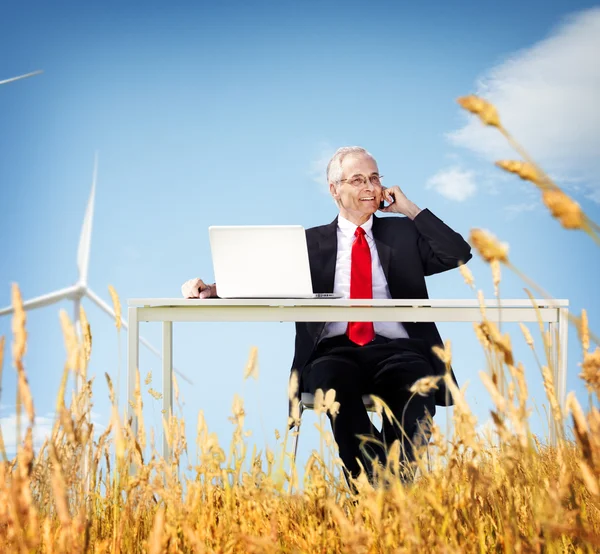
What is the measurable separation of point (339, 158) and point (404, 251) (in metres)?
0.71

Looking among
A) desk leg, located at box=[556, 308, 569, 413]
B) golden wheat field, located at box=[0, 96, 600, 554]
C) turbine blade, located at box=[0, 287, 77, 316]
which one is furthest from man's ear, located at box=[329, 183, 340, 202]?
turbine blade, located at box=[0, 287, 77, 316]

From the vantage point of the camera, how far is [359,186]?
14.4 feet

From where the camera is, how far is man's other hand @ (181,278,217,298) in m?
3.44

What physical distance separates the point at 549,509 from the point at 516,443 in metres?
0.14

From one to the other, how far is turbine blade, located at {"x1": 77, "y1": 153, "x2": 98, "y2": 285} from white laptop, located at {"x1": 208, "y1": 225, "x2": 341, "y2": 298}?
420 centimetres

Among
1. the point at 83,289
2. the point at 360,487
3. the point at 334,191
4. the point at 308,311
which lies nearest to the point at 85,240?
the point at 83,289

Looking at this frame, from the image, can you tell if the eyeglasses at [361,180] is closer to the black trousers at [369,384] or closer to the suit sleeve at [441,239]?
the suit sleeve at [441,239]

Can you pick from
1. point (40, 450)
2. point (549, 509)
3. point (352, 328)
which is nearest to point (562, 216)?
point (549, 509)

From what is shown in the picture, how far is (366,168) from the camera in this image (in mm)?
4387

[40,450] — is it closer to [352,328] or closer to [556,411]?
[556,411]

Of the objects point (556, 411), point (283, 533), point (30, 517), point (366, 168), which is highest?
point (366, 168)

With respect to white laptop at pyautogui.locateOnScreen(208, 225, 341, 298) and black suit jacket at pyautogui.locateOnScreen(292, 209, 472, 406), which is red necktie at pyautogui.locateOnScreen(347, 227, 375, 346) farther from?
white laptop at pyautogui.locateOnScreen(208, 225, 341, 298)

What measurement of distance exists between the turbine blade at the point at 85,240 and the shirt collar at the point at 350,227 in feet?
11.5

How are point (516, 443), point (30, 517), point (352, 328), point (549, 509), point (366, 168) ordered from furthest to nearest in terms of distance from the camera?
point (366, 168), point (352, 328), point (516, 443), point (549, 509), point (30, 517)
